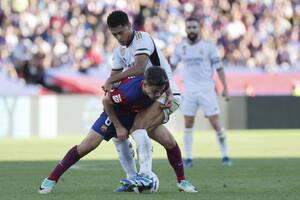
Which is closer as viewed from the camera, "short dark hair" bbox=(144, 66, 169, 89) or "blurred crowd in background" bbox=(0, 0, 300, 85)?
"short dark hair" bbox=(144, 66, 169, 89)

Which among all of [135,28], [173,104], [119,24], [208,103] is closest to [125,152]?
[173,104]

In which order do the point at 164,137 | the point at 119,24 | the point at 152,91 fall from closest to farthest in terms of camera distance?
the point at 152,91, the point at 119,24, the point at 164,137

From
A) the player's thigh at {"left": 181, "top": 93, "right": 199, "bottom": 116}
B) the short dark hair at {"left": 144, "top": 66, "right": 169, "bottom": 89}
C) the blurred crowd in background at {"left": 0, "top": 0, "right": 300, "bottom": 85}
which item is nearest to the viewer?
the short dark hair at {"left": 144, "top": 66, "right": 169, "bottom": 89}

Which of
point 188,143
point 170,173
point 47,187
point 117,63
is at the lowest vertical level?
point 170,173

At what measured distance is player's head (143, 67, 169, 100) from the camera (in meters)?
8.79

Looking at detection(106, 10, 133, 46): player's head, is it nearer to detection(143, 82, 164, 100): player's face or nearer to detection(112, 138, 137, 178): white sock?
detection(143, 82, 164, 100): player's face

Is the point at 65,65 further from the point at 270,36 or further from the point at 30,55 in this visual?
the point at 270,36

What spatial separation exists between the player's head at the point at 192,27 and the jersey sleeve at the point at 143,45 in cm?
579

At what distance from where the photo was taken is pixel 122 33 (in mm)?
9117

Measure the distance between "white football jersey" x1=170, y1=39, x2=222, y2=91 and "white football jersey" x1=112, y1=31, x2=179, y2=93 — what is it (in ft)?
19.7

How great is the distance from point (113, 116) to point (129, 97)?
0.89 ft

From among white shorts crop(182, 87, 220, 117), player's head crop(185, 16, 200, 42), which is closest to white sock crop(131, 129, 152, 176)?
player's head crop(185, 16, 200, 42)

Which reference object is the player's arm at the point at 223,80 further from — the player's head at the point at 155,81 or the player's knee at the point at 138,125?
the player's head at the point at 155,81

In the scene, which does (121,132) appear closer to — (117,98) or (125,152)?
(117,98)
